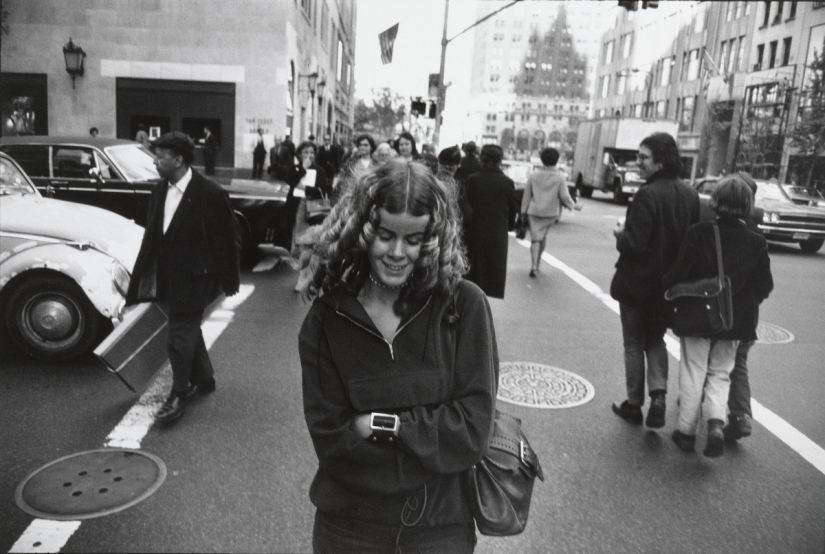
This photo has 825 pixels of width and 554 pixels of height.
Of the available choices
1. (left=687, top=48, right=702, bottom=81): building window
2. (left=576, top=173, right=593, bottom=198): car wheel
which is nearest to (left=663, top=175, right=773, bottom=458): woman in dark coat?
(left=576, top=173, right=593, bottom=198): car wheel

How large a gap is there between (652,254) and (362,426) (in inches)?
145

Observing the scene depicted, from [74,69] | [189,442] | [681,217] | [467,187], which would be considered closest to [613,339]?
[467,187]

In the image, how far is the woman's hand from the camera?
186 centimetres

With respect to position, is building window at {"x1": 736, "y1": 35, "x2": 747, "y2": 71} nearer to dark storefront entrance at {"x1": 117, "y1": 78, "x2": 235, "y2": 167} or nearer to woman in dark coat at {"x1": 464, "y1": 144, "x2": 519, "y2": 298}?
woman in dark coat at {"x1": 464, "y1": 144, "x2": 519, "y2": 298}

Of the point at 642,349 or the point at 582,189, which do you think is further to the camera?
the point at 582,189

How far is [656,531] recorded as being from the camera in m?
3.67

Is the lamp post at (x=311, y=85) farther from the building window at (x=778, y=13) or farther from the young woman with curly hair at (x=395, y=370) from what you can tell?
the building window at (x=778, y=13)

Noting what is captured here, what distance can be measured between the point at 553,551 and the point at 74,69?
3665mm

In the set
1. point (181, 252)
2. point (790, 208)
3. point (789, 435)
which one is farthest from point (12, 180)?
point (790, 208)

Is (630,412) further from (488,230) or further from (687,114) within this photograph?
(687,114)

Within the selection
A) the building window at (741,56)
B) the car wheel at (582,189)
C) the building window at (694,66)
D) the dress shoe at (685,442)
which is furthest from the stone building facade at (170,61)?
the building window at (694,66)

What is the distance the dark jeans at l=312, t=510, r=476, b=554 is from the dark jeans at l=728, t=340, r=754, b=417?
3.59 m

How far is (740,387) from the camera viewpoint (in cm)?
503

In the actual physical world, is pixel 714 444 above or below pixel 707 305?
below
